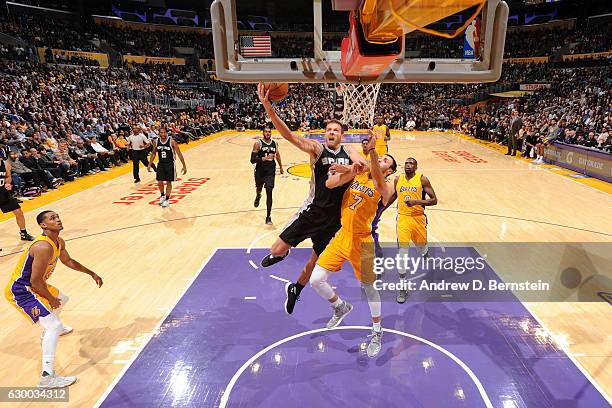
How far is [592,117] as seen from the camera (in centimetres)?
1939

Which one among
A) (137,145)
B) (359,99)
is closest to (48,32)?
(137,145)

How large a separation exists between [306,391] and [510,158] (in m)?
15.9

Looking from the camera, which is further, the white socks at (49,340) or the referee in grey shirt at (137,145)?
the referee in grey shirt at (137,145)

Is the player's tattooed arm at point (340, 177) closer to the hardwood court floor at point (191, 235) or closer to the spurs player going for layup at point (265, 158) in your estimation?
the hardwood court floor at point (191, 235)

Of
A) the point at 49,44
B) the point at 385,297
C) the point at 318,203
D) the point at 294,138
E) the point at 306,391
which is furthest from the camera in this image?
the point at 49,44

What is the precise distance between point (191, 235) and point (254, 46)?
4.78m

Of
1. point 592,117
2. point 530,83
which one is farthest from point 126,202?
point 530,83

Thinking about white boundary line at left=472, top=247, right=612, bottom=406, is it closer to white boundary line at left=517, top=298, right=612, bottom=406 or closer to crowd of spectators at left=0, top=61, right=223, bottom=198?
white boundary line at left=517, top=298, right=612, bottom=406

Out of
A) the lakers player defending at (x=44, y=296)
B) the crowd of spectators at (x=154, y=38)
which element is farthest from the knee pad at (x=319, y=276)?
the crowd of spectators at (x=154, y=38)

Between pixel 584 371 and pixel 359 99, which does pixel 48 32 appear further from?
pixel 584 371

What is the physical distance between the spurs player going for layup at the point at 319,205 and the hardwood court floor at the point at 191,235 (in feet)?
5.36

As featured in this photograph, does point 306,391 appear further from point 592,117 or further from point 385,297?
point 592,117

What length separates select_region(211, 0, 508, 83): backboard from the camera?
3.62m

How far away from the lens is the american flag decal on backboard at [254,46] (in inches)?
153
